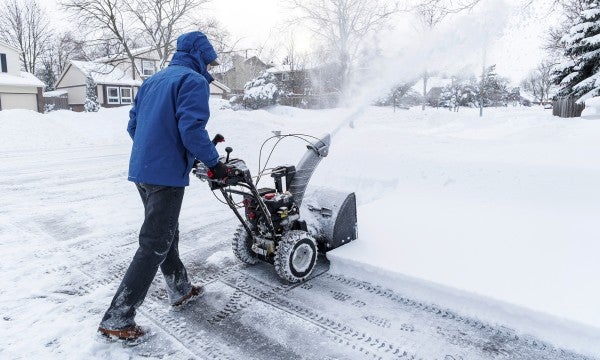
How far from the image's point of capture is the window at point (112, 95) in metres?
35.5

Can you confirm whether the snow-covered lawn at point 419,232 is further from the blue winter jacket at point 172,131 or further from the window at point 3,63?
the window at point 3,63

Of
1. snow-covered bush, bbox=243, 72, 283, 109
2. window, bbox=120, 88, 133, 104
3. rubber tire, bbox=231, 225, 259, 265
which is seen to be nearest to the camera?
rubber tire, bbox=231, 225, 259, 265

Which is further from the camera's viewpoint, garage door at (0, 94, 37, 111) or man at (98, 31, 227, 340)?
garage door at (0, 94, 37, 111)

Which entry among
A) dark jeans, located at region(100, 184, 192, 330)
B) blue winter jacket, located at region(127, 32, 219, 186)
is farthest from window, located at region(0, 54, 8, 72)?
dark jeans, located at region(100, 184, 192, 330)

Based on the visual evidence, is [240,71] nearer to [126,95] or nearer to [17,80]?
[126,95]

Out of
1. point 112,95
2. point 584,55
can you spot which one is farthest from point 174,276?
point 112,95

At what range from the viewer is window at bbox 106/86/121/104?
35.5m

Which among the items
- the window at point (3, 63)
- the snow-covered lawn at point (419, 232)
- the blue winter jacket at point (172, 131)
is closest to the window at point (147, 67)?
the window at point (3, 63)

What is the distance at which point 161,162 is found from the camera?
283 cm

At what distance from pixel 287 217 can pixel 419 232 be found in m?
1.65

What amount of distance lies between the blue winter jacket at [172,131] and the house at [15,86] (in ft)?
Result: 102

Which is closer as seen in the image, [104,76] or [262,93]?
[262,93]

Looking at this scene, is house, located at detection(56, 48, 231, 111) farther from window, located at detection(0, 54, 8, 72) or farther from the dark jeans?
the dark jeans


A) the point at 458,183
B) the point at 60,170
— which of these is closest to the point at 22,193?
the point at 60,170
